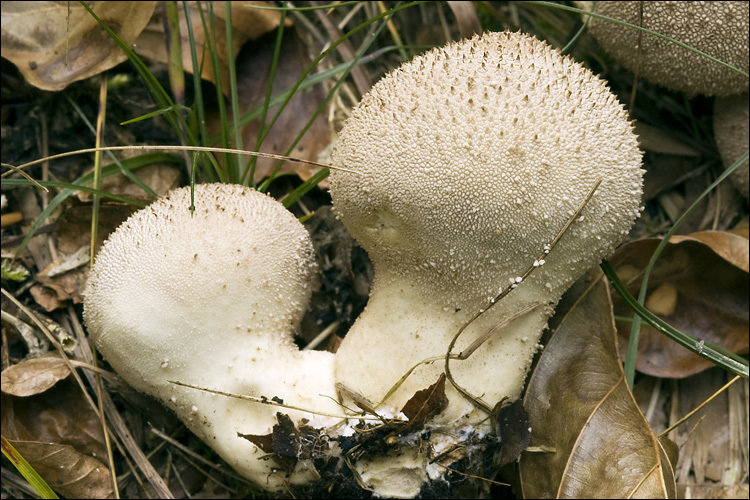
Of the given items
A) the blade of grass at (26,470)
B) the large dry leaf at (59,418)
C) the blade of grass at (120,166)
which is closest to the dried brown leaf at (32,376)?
the large dry leaf at (59,418)

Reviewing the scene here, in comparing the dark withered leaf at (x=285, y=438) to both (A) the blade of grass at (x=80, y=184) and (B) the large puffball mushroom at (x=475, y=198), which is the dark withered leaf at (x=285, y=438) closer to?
(B) the large puffball mushroom at (x=475, y=198)

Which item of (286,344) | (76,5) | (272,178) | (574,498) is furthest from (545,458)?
(76,5)

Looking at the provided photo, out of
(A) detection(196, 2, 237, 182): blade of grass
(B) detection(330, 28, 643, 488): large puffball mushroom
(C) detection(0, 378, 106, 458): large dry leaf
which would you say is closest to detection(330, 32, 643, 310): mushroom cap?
(B) detection(330, 28, 643, 488): large puffball mushroom

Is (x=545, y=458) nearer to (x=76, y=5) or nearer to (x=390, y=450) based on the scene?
(x=390, y=450)

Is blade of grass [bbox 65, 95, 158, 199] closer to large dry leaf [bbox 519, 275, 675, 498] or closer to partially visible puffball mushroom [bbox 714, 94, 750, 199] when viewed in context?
large dry leaf [bbox 519, 275, 675, 498]

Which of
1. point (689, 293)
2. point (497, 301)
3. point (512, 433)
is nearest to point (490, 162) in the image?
point (497, 301)

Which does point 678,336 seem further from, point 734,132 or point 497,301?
point 734,132
